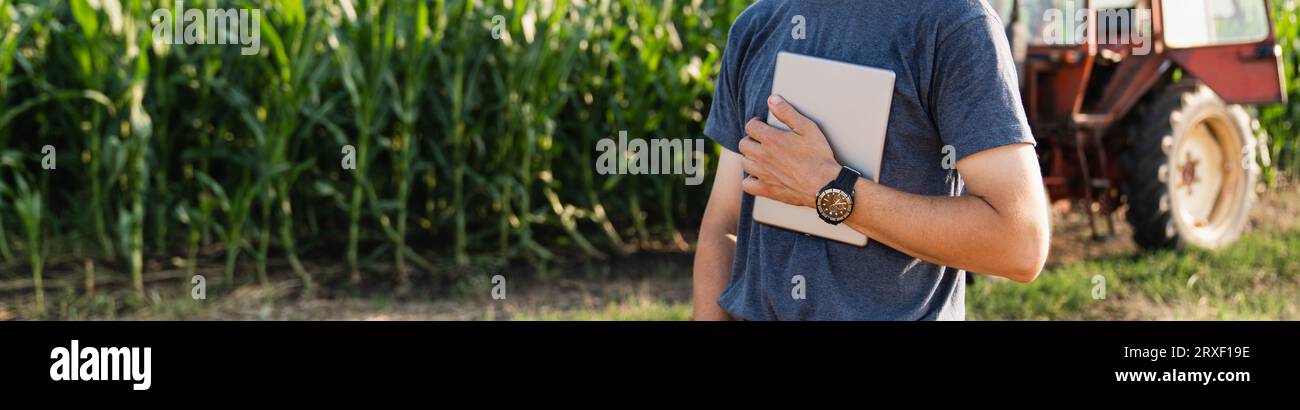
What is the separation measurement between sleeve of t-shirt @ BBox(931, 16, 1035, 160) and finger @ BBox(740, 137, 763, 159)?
0.24 m

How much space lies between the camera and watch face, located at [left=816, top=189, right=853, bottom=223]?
132 centimetres

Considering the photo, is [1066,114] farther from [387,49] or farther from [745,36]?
[745,36]

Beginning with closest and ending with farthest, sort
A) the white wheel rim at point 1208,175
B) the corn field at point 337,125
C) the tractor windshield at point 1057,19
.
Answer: the corn field at point 337,125 → the tractor windshield at point 1057,19 → the white wheel rim at point 1208,175

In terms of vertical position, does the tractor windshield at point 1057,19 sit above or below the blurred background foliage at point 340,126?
above

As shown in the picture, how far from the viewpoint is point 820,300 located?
4.56 feet

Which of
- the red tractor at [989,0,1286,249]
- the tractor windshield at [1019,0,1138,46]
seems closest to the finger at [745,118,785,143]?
the red tractor at [989,0,1286,249]

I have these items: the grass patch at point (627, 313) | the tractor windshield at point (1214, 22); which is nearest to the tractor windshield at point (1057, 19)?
the tractor windshield at point (1214, 22)

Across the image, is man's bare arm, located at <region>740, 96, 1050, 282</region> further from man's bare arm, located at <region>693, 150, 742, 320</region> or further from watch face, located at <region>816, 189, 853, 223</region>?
man's bare arm, located at <region>693, 150, 742, 320</region>

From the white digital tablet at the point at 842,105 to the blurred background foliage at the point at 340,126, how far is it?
12.9ft

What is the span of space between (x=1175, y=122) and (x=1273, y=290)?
98 cm

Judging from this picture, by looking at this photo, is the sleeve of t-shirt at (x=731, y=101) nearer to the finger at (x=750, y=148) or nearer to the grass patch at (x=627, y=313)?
the finger at (x=750, y=148)

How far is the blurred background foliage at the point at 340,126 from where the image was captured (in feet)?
16.3

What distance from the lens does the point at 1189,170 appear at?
21.4ft
